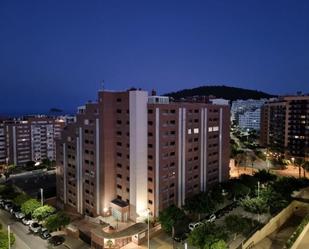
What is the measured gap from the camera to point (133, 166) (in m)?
45.4

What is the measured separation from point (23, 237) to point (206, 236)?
87.0 ft

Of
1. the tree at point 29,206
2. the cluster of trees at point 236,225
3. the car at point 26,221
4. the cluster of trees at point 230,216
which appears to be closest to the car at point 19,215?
the car at point 26,221

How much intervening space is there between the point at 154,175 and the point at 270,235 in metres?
19.5

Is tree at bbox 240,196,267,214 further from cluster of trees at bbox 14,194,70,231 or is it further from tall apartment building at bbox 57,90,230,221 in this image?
cluster of trees at bbox 14,194,70,231

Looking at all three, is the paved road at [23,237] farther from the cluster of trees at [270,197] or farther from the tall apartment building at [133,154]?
the cluster of trees at [270,197]

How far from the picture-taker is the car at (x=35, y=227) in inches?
1662

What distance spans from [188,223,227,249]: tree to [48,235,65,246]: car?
727 inches

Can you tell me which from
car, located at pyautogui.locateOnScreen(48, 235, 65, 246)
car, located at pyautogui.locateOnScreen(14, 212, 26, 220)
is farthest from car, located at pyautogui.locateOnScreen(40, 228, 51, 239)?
car, located at pyautogui.locateOnScreen(14, 212, 26, 220)

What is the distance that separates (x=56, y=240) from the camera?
39562mm

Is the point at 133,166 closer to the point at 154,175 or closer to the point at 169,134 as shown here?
the point at 154,175

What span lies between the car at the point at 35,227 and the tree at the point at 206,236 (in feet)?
77.2

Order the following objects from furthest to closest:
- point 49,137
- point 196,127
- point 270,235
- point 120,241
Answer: point 49,137
point 196,127
point 270,235
point 120,241

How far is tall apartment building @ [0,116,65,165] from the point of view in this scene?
318ft

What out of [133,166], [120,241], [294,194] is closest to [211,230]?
[120,241]
